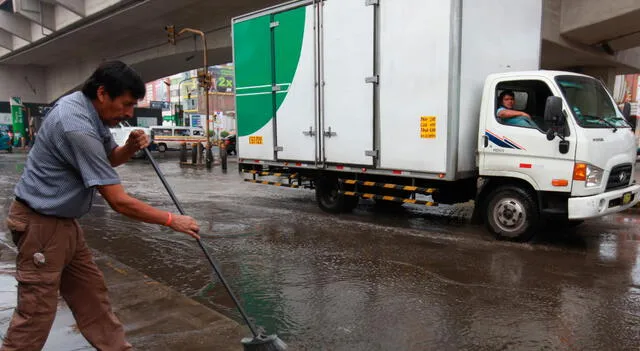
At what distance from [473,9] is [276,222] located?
4656 millimetres

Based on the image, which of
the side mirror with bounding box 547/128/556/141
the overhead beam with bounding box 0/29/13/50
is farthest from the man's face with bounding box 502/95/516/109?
the overhead beam with bounding box 0/29/13/50

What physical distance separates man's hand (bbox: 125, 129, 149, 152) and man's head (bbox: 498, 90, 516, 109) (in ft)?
18.3

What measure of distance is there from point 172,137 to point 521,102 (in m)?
29.5

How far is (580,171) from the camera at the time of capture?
6434 millimetres

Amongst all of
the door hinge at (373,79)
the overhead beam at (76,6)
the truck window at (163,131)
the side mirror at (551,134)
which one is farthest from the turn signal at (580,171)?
the truck window at (163,131)

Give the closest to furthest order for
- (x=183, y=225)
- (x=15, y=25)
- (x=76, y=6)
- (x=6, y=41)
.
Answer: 1. (x=183, y=225)
2. (x=76, y=6)
3. (x=15, y=25)
4. (x=6, y=41)

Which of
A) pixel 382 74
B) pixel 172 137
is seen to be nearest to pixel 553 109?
pixel 382 74

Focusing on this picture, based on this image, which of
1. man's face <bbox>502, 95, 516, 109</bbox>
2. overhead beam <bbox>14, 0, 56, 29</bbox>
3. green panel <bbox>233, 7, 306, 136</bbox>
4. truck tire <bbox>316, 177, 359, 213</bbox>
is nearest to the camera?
man's face <bbox>502, 95, 516, 109</bbox>

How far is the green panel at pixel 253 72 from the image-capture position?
388 inches

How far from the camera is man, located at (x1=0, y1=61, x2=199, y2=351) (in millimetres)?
2531

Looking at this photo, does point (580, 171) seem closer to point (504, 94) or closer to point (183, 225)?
point (504, 94)

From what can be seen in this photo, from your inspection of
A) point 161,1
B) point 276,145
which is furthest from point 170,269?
point 161,1

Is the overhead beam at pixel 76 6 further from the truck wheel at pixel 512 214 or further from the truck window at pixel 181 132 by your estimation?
the truck wheel at pixel 512 214

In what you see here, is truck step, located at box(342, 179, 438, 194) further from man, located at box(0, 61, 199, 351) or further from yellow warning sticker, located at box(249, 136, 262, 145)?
man, located at box(0, 61, 199, 351)
